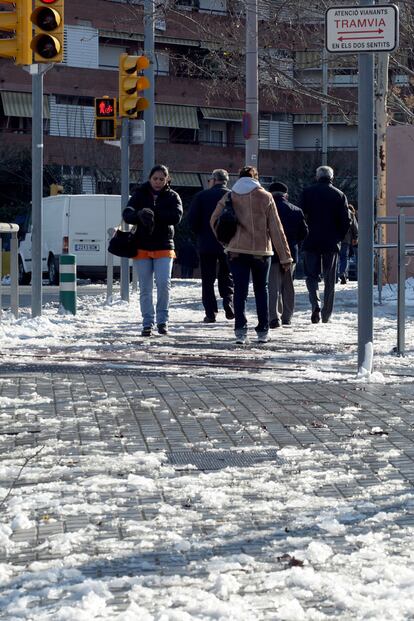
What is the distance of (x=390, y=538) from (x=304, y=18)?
21.4 m

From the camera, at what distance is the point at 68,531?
5.20 meters

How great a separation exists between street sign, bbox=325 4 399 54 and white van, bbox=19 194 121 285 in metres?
21.4

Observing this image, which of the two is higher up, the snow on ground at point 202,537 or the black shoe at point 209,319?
the snow on ground at point 202,537

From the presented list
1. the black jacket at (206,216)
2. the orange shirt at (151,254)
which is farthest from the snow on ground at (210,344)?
the black jacket at (206,216)

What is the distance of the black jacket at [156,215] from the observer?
14883 mm

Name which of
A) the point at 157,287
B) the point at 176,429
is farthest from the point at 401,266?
the point at 176,429

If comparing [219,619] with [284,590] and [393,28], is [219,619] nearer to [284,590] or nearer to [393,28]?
[284,590]

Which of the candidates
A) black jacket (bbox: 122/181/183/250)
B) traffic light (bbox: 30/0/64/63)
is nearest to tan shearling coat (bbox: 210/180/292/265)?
black jacket (bbox: 122/181/183/250)

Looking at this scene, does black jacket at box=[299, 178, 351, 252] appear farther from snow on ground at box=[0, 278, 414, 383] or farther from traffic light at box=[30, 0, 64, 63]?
traffic light at box=[30, 0, 64, 63]

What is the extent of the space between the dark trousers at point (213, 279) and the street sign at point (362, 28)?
22.3 feet

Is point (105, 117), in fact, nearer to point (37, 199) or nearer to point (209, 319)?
point (37, 199)

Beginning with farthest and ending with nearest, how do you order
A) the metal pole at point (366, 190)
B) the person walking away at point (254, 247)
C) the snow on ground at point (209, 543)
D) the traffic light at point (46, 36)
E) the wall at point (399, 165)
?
the wall at point (399, 165) → the traffic light at point (46, 36) → the person walking away at point (254, 247) → the metal pole at point (366, 190) → the snow on ground at point (209, 543)

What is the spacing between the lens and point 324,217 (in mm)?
17203

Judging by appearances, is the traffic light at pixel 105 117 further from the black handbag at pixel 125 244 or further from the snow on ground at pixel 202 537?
the snow on ground at pixel 202 537
